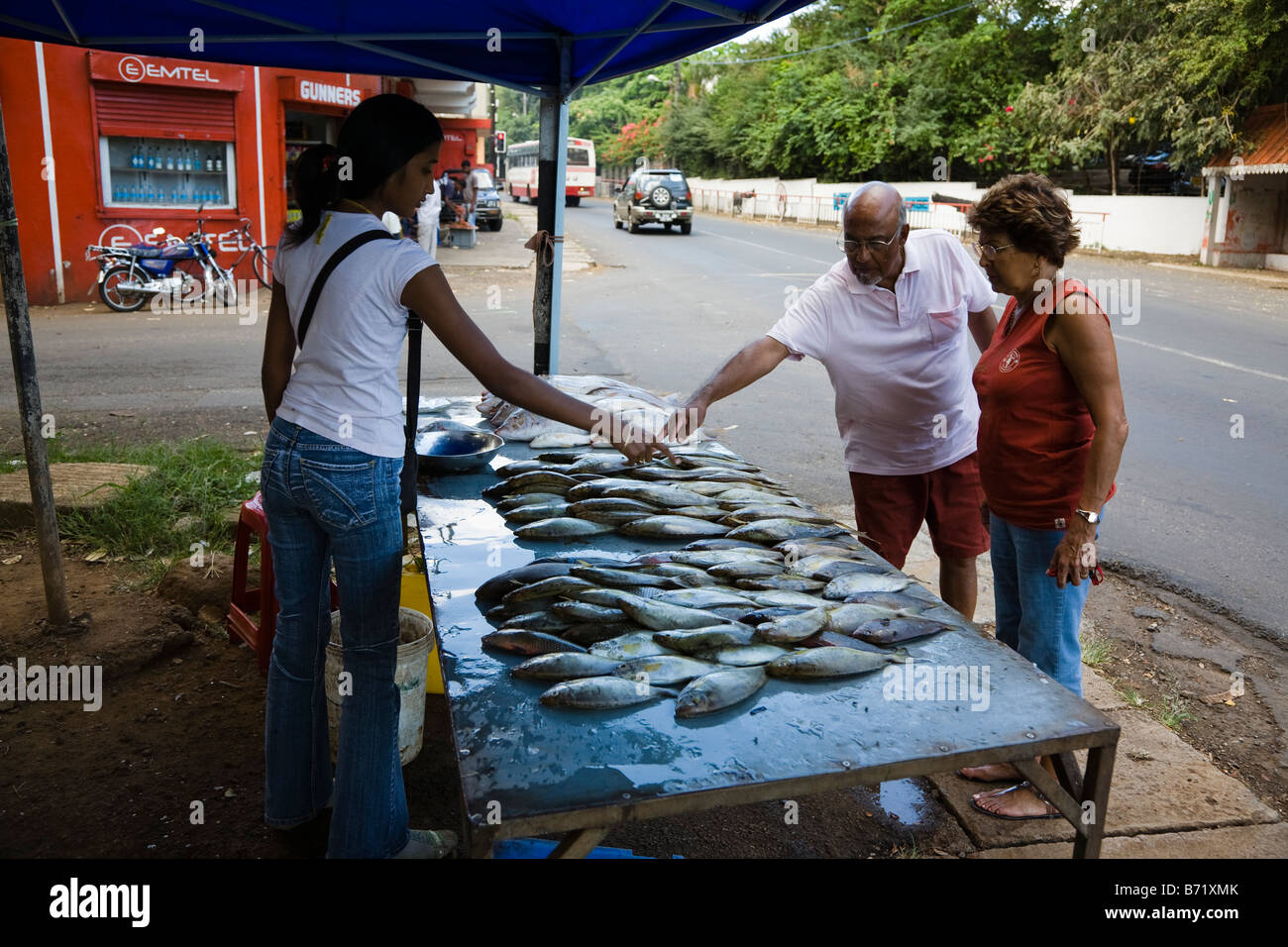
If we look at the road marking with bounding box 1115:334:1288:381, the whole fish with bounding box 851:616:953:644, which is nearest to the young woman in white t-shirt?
the whole fish with bounding box 851:616:953:644

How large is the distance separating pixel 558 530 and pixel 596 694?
1.17 m

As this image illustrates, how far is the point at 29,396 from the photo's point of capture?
167 inches

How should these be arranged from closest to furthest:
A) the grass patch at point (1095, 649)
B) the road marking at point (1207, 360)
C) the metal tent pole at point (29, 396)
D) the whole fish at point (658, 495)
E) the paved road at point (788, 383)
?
the whole fish at point (658, 495) → the metal tent pole at point (29, 396) → the grass patch at point (1095, 649) → the paved road at point (788, 383) → the road marking at point (1207, 360)

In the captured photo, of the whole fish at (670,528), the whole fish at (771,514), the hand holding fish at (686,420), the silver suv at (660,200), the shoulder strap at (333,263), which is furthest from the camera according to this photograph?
the silver suv at (660,200)

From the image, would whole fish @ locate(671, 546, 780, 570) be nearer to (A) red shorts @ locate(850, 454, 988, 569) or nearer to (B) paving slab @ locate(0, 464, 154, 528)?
(A) red shorts @ locate(850, 454, 988, 569)

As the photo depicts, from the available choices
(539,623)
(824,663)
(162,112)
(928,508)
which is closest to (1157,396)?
(928,508)

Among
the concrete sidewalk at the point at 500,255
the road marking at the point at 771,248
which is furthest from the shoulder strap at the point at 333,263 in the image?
the road marking at the point at 771,248

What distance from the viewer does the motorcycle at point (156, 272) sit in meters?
13.8

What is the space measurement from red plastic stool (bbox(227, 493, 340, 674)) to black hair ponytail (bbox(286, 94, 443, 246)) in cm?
154

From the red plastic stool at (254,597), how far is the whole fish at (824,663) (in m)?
1.99

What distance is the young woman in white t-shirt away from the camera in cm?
250

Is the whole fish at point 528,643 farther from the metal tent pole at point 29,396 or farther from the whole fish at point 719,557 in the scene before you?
the metal tent pole at point 29,396
